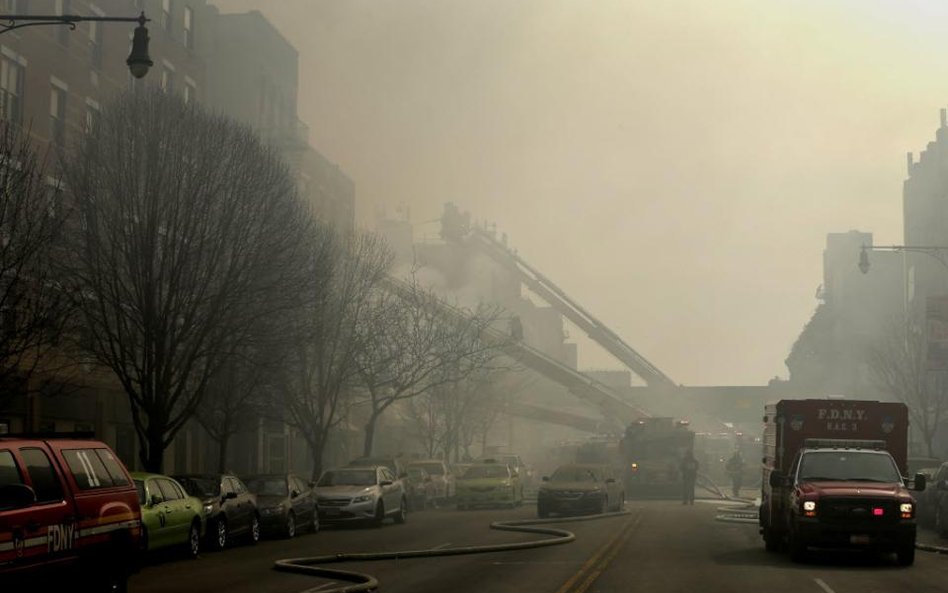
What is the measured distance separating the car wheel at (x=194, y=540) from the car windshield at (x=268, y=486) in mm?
6651

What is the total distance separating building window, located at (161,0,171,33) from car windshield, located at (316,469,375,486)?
20746 mm

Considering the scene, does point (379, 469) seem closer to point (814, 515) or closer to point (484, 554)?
point (484, 554)

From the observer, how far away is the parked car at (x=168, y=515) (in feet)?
71.8

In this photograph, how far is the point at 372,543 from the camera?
2822 cm

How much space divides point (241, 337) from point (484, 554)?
1087 cm

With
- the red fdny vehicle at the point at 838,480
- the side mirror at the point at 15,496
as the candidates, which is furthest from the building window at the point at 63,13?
the side mirror at the point at 15,496

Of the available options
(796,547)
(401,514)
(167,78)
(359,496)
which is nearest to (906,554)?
(796,547)

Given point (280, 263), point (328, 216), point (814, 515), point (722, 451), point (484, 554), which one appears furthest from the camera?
point (722, 451)

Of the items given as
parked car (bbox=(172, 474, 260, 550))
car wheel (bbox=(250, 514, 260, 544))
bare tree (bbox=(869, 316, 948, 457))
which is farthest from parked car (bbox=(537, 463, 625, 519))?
bare tree (bbox=(869, 316, 948, 457))

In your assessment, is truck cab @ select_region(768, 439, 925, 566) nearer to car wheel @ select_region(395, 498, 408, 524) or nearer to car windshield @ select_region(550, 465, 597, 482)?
car wheel @ select_region(395, 498, 408, 524)

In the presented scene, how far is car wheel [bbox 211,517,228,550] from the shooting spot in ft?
86.1

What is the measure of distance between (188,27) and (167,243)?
75.7 ft

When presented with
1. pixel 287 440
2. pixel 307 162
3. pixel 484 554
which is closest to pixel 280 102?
pixel 307 162

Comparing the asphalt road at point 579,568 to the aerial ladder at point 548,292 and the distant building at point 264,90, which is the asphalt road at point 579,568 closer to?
the distant building at point 264,90
